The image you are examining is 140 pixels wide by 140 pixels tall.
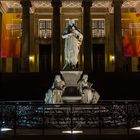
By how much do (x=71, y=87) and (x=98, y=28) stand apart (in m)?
33.7

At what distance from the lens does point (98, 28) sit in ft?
174

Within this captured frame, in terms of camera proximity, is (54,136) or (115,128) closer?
(54,136)

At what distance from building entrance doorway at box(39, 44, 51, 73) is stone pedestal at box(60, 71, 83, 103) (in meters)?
32.1

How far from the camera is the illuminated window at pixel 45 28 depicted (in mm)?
53031

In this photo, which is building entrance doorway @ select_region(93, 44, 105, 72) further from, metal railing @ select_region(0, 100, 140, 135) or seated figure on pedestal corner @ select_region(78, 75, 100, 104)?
metal railing @ select_region(0, 100, 140, 135)

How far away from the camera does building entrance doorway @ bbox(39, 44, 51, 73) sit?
173ft

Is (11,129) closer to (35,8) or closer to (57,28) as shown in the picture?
(57,28)

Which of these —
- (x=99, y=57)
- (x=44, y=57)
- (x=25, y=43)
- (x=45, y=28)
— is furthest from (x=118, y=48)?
(x=45, y=28)

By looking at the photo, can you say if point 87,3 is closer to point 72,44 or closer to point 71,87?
point 72,44

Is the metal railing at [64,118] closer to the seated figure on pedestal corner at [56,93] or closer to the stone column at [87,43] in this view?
A: the seated figure on pedestal corner at [56,93]

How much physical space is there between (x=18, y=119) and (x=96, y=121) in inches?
116

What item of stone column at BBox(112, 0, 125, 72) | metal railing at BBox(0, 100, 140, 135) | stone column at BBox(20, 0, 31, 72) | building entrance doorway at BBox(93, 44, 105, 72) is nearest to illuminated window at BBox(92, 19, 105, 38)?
building entrance doorway at BBox(93, 44, 105, 72)

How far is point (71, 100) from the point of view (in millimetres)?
19734

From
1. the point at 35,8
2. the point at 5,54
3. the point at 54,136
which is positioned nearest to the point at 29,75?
the point at 5,54
